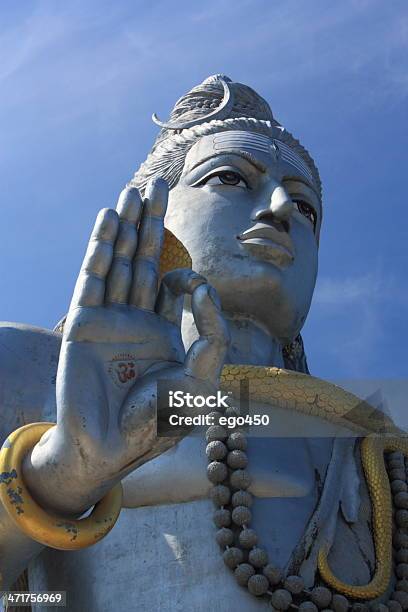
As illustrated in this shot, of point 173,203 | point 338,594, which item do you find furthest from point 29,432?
point 173,203

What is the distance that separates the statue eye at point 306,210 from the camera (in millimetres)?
7766

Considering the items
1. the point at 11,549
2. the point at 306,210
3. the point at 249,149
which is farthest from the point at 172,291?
the point at 306,210

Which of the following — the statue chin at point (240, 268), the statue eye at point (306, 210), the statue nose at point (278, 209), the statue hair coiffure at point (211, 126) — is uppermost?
the statue hair coiffure at point (211, 126)

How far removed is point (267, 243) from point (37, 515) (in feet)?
9.78

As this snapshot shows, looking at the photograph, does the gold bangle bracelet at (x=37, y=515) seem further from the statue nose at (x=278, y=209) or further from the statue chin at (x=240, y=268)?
the statue nose at (x=278, y=209)

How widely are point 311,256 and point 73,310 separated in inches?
126

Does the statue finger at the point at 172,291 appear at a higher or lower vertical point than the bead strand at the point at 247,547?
higher

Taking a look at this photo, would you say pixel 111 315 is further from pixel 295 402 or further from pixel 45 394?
pixel 295 402

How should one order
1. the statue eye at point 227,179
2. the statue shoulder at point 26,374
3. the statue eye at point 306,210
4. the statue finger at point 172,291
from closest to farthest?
the statue finger at point 172,291, the statue shoulder at point 26,374, the statue eye at point 227,179, the statue eye at point 306,210

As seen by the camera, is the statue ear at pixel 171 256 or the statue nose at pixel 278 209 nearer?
the statue ear at pixel 171 256

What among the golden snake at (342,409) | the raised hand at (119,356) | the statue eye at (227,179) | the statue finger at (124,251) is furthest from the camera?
the statue eye at (227,179)

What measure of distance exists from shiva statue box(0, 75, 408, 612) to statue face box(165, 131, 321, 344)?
0.01 meters

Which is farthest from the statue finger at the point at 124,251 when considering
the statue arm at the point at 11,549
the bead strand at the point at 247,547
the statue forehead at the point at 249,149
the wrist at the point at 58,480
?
the statue forehead at the point at 249,149

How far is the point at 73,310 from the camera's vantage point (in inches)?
179
